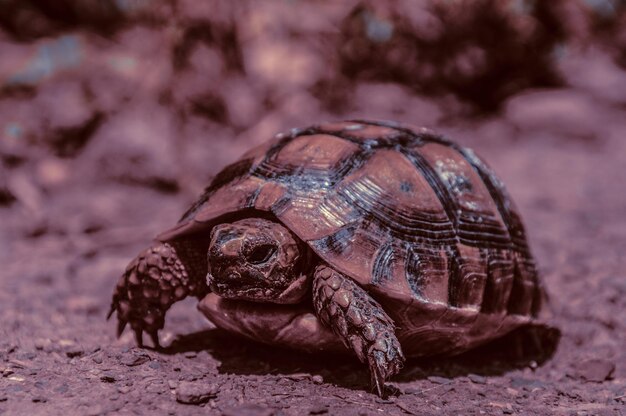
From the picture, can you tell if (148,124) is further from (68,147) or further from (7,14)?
(7,14)

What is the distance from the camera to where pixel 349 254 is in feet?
8.15

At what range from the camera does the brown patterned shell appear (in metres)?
2.53

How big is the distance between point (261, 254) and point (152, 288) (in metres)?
0.71

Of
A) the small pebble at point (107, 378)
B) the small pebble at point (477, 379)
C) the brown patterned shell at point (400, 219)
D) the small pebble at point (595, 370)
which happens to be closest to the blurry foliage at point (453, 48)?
the brown patterned shell at point (400, 219)

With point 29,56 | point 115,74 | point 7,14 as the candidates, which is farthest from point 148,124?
point 7,14

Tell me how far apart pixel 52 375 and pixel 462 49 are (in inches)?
333

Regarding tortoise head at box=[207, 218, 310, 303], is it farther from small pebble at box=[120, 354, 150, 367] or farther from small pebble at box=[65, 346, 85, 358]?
small pebble at box=[65, 346, 85, 358]

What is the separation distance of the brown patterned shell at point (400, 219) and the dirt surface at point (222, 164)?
0.34 metres

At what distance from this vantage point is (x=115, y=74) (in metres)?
7.35

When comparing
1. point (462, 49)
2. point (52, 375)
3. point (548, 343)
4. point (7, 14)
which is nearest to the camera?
point (52, 375)

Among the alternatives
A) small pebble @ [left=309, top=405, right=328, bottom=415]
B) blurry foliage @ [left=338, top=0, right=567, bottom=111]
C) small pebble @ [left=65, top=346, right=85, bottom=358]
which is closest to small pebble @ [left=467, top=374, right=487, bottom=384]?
small pebble @ [left=309, top=405, right=328, bottom=415]

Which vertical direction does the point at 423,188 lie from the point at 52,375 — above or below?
above

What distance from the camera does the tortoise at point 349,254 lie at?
241 cm

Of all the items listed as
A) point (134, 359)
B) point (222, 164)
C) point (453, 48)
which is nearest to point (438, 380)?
point (134, 359)
